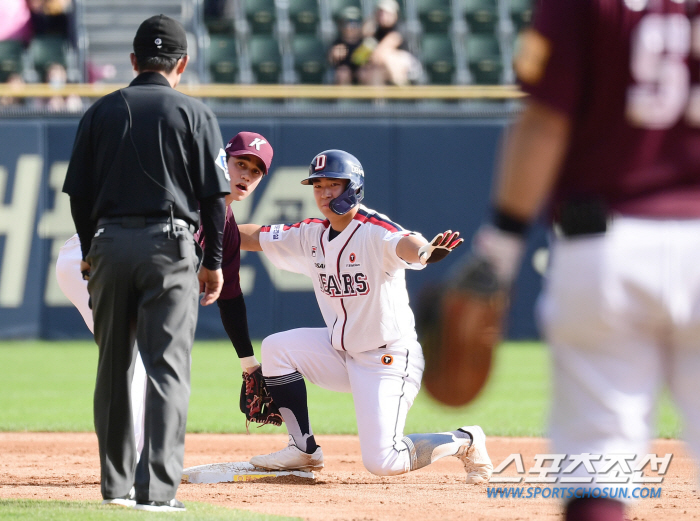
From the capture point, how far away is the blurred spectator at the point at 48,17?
47.0 feet

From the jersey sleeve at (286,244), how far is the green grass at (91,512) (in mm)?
1642

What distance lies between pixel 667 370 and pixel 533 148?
0.55m

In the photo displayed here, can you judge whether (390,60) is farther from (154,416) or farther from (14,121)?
(154,416)

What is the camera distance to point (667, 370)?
2049 mm

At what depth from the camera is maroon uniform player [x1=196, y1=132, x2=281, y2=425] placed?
5109mm

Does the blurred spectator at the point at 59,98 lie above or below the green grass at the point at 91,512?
above

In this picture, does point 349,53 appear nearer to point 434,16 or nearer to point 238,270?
point 434,16

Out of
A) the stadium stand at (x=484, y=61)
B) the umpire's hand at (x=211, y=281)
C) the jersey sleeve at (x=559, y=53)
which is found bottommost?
the umpire's hand at (x=211, y=281)

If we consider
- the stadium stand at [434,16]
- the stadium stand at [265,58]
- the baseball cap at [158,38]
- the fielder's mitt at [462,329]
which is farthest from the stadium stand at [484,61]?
the fielder's mitt at [462,329]

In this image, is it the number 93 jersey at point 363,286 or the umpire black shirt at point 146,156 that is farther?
the number 93 jersey at point 363,286

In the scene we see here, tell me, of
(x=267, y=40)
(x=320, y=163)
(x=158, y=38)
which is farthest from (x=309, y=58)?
(x=158, y=38)

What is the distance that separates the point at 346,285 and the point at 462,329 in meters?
2.92

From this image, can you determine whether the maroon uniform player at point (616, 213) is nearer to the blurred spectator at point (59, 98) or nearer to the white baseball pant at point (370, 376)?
the white baseball pant at point (370, 376)

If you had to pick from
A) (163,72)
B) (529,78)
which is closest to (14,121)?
(163,72)
